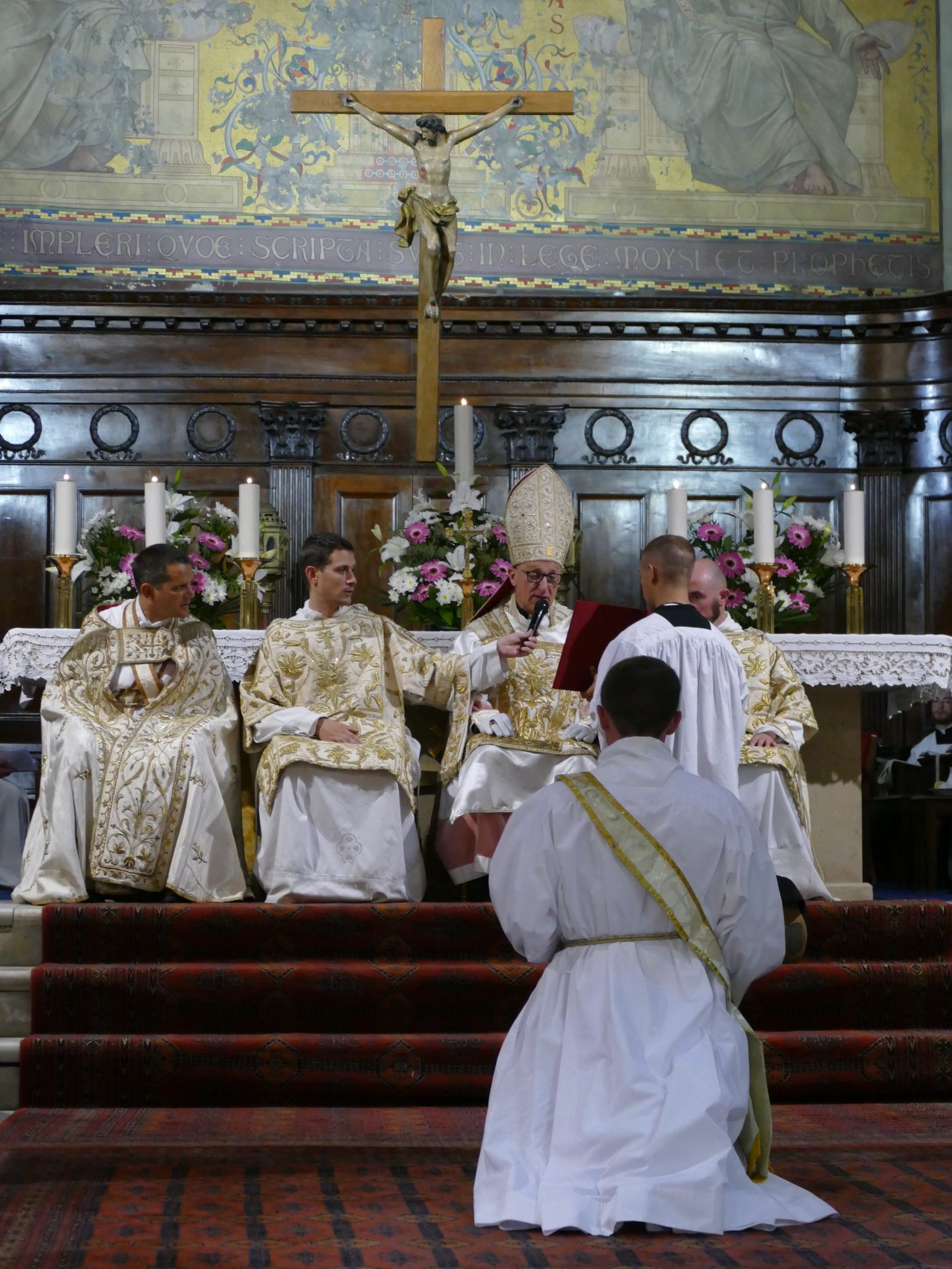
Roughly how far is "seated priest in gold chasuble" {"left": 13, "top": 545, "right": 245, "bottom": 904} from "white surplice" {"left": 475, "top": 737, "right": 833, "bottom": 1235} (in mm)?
2415

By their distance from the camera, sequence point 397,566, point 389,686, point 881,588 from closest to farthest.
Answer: point 389,686 < point 397,566 < point 881,588

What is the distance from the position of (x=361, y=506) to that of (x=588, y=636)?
13.7 feet

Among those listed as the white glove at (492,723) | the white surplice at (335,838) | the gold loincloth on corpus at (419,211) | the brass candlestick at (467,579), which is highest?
the gold loincloth on corpus at (419,211)

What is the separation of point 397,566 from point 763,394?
104 inches

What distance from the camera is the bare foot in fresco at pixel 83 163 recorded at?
9867 mm

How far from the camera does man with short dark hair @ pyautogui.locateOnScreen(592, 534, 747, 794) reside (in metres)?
5.13

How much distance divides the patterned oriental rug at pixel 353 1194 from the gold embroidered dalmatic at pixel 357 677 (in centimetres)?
174

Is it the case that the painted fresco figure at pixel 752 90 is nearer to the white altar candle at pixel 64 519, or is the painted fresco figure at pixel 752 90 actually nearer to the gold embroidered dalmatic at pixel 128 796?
the white altar candle at pixel 64 519

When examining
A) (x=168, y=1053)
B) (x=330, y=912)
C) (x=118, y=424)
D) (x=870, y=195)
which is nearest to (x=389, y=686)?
A: (x=330, y=912)

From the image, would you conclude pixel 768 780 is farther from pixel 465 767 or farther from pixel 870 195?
pixel 870 195

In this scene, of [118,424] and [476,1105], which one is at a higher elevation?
[118,424]

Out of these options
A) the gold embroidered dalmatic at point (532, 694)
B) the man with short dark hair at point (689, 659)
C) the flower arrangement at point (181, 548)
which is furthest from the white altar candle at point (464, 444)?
the man with short dark hair at point (689, 659)

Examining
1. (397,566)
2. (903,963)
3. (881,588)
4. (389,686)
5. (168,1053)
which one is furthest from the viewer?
(881,588)

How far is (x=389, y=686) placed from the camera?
6.81 metres
